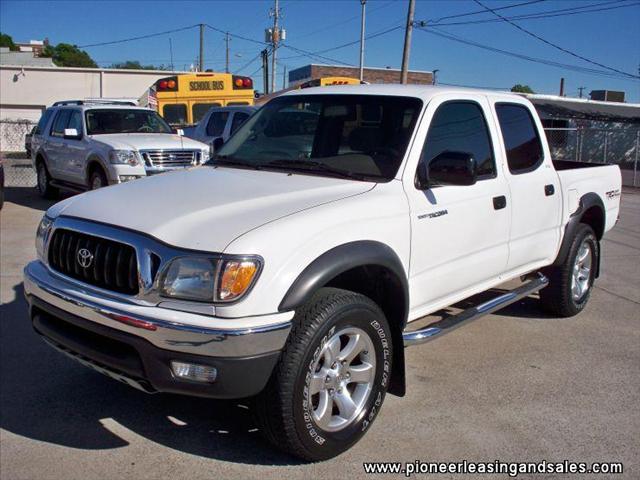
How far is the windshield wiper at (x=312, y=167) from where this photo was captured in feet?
13.2

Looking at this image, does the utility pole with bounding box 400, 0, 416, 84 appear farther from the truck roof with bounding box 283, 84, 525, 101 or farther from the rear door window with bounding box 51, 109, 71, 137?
the truck roof with bounding box 283, 84, 525, 101

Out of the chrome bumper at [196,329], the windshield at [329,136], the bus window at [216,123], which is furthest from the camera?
the bus window at [216,123]

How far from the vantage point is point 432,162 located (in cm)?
400

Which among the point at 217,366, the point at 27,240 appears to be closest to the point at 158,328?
the point at 217,366

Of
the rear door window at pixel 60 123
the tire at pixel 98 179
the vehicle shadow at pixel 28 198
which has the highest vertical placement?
the rear door window at pixel 60 123

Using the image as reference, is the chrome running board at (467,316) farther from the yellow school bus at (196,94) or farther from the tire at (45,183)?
the yellow school bus at (196,94)

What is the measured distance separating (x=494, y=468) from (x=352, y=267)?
130 cm

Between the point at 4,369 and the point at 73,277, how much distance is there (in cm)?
162

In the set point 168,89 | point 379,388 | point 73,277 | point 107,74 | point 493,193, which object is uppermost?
point 107,74

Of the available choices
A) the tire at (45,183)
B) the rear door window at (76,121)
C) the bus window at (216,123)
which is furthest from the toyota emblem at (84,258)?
the bus window at (216,123)

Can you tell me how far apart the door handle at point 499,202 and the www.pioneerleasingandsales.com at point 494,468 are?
1791mm

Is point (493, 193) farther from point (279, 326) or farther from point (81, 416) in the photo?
point (81, 416)

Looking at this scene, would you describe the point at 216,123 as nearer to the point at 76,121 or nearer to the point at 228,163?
the point at 76,121

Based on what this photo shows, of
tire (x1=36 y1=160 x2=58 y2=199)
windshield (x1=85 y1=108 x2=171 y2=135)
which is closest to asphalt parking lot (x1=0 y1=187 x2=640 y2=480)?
windshield (x1=85 y1=108 x2=171 y2=135)
